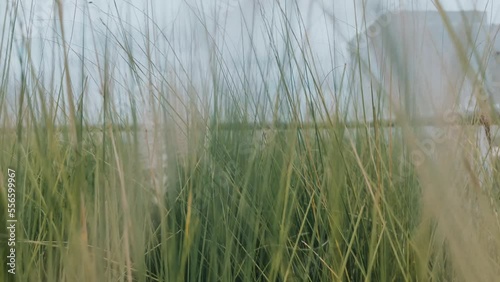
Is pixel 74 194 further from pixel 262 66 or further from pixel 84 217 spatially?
pixel 262 66

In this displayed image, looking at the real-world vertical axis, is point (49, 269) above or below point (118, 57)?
below

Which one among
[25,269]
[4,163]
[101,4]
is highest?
[101,4]

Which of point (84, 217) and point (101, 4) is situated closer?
point (84, 217)

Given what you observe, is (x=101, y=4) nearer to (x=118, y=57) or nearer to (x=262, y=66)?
(x=118, y=57)

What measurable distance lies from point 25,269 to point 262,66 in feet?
1.36

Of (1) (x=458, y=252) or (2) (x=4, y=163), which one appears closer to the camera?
(1) (x=458, y=252)

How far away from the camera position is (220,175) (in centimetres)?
72

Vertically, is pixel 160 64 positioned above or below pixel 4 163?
above

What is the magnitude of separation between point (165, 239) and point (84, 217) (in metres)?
0.11

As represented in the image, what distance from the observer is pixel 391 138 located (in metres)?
0.77

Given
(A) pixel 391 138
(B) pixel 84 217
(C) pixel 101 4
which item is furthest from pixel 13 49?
(A) pixel 391 138

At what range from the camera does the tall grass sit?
67 centimetres

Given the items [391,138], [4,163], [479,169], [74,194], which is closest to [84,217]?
[74,194]

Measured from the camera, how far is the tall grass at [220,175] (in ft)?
2.20
